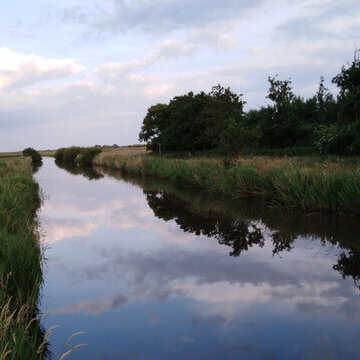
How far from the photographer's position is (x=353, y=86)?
76.6 ft

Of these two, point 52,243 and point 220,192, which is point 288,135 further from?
point 52,243

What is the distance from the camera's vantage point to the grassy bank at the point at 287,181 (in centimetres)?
1172

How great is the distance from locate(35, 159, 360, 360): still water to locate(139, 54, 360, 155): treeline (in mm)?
10489

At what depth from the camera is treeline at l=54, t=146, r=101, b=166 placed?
58344mm

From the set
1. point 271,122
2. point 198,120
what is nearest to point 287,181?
point 271,122

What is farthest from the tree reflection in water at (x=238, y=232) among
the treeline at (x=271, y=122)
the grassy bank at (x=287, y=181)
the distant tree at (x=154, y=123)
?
the distant tree at (x=154, y=123)

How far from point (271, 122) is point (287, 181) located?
1872 cm

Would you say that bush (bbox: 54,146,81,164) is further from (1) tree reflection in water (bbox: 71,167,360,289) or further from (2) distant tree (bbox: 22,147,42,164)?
(1) tree reflection in water (bbox: 71,167,360,289)

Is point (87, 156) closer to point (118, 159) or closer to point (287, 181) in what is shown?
point (118, 159)

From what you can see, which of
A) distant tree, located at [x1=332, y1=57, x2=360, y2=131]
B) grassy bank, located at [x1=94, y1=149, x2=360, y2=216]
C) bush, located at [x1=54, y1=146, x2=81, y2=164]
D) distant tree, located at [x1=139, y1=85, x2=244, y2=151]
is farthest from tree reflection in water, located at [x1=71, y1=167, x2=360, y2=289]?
bush, located at [x1=54, y1=146, x2=81, y2=164]

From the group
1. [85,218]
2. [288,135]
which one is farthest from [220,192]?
[288,135]

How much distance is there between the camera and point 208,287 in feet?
22.2

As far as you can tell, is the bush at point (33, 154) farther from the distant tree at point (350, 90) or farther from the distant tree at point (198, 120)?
the distant tree at point (350, 90)

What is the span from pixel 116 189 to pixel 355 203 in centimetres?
1607
